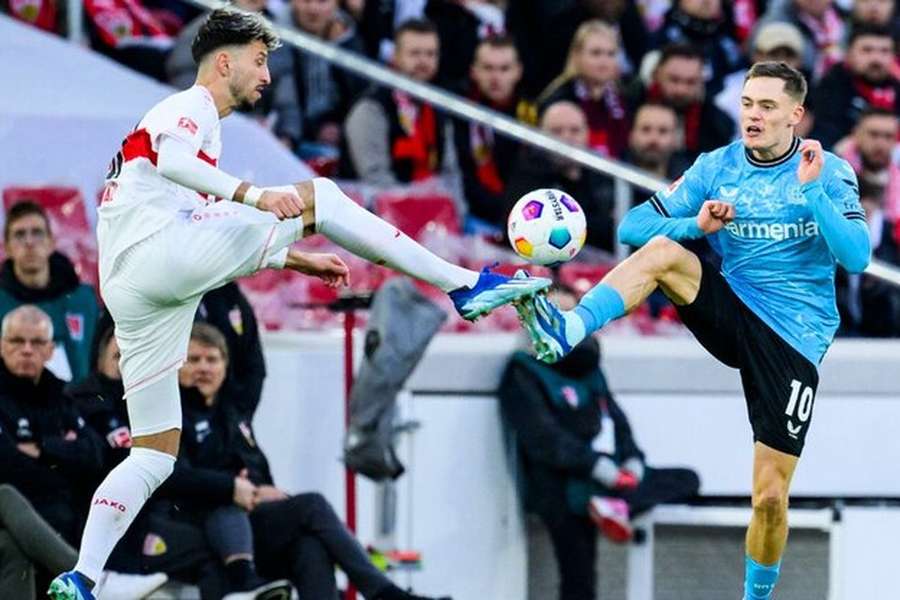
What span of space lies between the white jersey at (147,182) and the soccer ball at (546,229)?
3.60 ft

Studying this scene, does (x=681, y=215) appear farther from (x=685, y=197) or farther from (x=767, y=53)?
(x=767, y=53)

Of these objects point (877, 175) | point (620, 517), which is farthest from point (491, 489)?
point (877, 175)

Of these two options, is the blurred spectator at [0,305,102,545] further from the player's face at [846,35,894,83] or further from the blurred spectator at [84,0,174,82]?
the player's face at [846,35,894,83]

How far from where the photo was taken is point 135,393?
9.27m

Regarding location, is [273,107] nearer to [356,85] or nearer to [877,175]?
[356,85]

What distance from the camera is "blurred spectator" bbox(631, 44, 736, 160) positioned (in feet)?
47.1

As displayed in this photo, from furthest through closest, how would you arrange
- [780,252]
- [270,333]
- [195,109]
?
[270,333]
[780,252]
[195,109]

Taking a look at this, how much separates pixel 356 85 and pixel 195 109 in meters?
5.00

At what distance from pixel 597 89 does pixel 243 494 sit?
4333 millimetres

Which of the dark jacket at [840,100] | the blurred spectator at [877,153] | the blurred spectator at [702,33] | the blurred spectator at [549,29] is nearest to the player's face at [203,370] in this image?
the blurred spectator at [549,29]

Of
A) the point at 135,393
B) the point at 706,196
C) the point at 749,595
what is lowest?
the point at 749,595

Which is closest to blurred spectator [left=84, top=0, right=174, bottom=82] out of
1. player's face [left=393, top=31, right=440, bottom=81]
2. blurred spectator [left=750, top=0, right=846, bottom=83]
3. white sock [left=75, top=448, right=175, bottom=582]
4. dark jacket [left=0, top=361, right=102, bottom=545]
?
player's face [left=393, top=31, right=440, bottom=81]

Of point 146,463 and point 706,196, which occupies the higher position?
point 706,196

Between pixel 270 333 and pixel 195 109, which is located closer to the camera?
pixel 195 109
